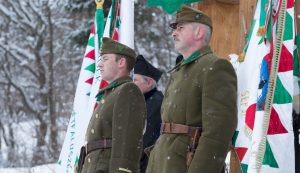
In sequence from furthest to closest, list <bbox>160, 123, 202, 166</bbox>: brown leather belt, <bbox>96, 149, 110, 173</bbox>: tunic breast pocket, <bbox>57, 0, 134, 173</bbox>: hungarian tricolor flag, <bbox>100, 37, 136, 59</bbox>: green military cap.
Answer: <bbox>57, 0, 134, 173</bbox>: hungarian tricolor flag < <bbox>100, 37, 136, 59</bbox>: green military cap < <bbox>96, 149, 110, 173</bbox>: tunic breast pocket < <bbox>160, 123, 202, 166</bbox>: brown leather belt

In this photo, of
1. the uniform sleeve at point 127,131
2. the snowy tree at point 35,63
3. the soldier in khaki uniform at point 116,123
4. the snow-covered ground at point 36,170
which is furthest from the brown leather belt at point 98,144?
the snowy tree at point 35,63

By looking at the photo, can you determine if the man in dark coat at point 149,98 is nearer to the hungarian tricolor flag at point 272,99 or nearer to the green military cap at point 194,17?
the hungarian tricolor flag at point 272,99

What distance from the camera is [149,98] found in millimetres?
6090

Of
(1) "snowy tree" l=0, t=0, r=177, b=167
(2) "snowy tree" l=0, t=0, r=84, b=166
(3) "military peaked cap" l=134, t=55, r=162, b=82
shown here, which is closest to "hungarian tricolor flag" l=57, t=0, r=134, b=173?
(3) "military peaked cap" l=134, t=55, r=162, b=82

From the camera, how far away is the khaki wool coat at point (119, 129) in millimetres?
4484

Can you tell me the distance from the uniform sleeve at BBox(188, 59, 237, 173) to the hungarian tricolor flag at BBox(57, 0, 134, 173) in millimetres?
2926

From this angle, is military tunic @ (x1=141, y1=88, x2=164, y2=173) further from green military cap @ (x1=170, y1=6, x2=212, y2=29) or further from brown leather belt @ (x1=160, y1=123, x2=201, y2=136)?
green military cap @ (x1=170, y1=6, x2=212, y2=29)

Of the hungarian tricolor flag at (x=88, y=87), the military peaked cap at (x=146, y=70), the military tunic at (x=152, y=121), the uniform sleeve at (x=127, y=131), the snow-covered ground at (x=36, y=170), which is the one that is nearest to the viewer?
→ the uniform sleeve at (x=127, y=131)

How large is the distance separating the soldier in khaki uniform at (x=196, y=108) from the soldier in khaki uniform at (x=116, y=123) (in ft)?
0.93

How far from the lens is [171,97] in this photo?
419 cm

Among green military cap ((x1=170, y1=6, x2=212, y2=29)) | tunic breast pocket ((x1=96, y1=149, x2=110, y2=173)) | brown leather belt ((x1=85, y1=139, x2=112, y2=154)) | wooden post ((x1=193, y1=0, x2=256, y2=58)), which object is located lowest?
tunic breast pocket ((x1=96, y1=149, x2=110, y2=173))

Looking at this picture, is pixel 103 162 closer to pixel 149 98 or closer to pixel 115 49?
pixel 115 49

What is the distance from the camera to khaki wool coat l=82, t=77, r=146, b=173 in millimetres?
4484

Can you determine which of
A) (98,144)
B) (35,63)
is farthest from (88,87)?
(35,63)
